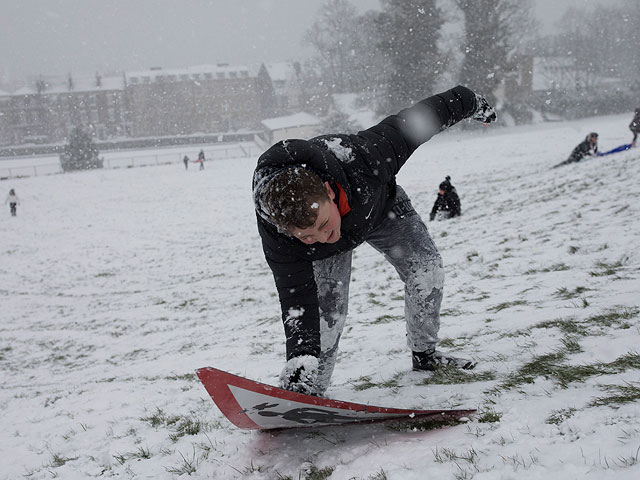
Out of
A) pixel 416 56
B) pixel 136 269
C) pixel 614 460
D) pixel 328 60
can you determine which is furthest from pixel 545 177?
pixel 328 60

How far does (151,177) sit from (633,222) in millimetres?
35076

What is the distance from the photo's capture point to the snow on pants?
332 centimetres

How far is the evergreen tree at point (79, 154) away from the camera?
5028 cm

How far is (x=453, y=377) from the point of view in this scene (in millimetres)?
3506

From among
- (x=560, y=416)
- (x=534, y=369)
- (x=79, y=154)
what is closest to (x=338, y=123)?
(x=79, y=154)

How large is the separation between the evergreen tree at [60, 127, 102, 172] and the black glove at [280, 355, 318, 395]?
2131 inches

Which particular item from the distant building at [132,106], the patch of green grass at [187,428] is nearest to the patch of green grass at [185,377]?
the patch of green grass at [187,428]

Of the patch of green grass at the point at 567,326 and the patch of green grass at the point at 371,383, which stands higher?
the patch of green grass at the point at 567,326

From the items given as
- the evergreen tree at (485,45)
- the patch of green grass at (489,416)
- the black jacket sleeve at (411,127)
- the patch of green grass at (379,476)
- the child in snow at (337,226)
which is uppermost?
the evergreen tree at (485,45)

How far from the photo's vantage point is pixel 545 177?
1480 cm

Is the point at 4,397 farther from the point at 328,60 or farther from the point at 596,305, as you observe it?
the point at 328,60

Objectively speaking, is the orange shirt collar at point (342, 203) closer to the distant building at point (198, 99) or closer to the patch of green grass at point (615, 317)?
the patch of green grass at point (615, 317)

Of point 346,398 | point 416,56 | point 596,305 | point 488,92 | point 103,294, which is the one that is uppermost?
point 416,56

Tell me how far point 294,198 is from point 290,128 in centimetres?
7349
